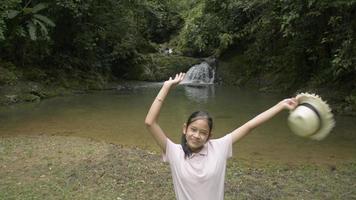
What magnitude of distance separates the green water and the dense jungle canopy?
5.61ft

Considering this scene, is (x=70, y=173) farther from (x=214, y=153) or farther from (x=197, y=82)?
(x=197, y=82)

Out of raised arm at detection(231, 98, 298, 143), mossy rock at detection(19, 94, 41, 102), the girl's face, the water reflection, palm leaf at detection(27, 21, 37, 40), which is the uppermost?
palm leaf at detection(27, 21, 37, 40)

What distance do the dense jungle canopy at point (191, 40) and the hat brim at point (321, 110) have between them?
28.2 ft

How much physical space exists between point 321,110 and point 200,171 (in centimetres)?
75

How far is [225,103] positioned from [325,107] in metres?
11.5

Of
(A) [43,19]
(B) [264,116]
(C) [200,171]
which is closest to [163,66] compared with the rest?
(A) [43,19]

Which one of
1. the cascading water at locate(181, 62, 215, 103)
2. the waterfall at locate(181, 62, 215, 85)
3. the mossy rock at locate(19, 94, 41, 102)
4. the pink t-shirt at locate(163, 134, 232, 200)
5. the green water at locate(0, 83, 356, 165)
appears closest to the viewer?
the pink t-shirt at locate(163, 134, 232, 200)

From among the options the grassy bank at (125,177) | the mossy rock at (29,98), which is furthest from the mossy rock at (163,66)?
the grassy bank at (125,177)

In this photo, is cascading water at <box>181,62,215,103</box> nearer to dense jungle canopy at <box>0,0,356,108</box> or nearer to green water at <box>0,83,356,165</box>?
dense jungle canopy at <box>0,0,356,108</box>

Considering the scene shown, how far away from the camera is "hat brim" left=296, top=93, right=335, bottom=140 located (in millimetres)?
2697

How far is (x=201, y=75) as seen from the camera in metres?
21.1

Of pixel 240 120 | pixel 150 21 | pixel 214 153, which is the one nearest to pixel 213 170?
pixel 214 153

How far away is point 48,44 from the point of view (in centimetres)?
1783

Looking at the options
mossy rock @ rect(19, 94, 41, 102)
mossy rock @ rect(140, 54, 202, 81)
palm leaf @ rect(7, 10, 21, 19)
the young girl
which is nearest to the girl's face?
the young girl
